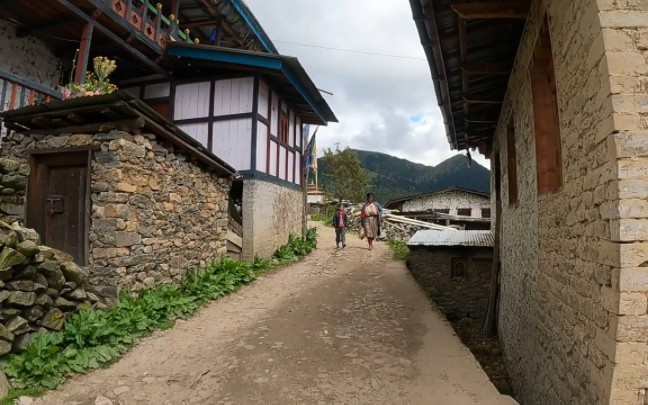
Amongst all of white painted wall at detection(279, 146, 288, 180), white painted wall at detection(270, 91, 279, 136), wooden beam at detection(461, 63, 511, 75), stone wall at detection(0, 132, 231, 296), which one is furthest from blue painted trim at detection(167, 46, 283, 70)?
wooden beam at detection(461, 63, 511, 75)

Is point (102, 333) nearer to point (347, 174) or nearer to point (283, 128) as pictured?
point (283, 128)

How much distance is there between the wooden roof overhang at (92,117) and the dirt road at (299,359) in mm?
3091

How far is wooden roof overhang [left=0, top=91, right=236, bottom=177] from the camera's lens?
5.41 meters

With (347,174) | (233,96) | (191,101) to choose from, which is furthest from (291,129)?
(347,174)

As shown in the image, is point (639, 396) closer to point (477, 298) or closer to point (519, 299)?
point (519, 299)

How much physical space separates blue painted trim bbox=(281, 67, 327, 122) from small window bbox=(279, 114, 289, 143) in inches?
35.1

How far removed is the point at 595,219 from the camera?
2701mm

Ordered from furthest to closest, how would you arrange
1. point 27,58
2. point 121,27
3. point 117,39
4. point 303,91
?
point 303,91
point 27,58
point 117,39
point 121,27

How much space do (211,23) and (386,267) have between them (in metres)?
9.06

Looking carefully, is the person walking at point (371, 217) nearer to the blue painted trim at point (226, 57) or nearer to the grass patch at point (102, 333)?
the blue painted trim at point (226, 57)

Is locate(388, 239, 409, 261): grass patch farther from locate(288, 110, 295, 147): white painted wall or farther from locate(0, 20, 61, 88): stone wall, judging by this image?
locate(0, 20, 61, 88): stone wall

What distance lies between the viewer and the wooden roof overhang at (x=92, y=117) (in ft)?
17.7

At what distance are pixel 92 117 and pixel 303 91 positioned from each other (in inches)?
243

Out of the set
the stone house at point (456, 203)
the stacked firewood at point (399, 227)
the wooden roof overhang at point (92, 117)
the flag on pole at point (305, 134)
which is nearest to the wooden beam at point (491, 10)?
the wooden roof overhang at point (92, 117)
